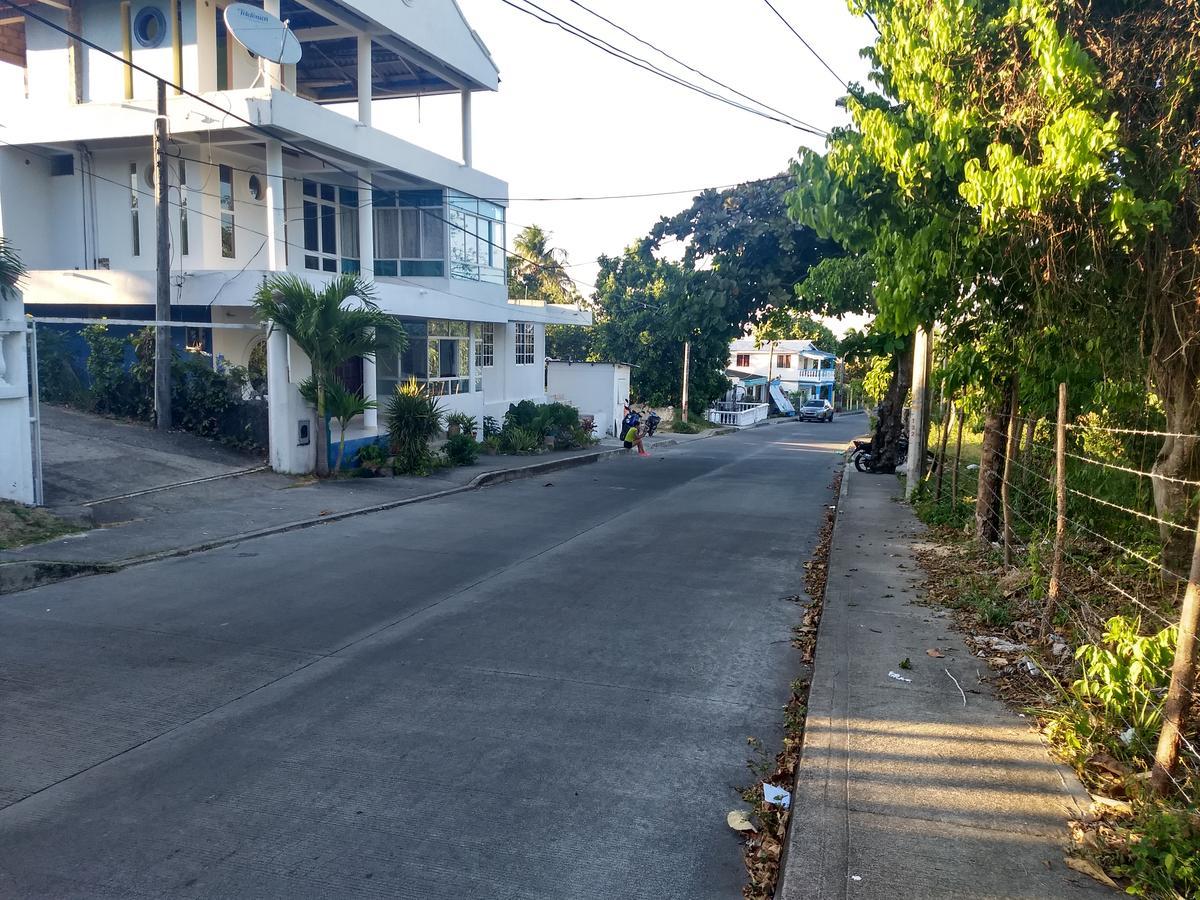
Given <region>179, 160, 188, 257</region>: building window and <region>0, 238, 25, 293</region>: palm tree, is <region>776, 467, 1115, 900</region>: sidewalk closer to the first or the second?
<region>0, 238, 25, 293</region>: palm tree

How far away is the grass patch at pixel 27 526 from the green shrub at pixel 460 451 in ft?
32.8

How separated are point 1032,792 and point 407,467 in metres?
15.8

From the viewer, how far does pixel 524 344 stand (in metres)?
30.5

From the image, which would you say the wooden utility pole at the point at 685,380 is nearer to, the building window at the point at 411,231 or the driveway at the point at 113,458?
the building window at the point at 411,231

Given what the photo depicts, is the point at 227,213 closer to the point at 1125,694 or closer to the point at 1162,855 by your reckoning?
the point at 1125,694

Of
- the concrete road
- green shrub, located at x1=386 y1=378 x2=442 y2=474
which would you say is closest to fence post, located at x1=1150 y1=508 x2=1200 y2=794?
the concrete road

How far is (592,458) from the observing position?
2639 centimetres

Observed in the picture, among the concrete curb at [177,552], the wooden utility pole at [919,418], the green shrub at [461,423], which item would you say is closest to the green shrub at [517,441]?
the green shrub at [461,423]

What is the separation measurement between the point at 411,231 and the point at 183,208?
5915 millimetres

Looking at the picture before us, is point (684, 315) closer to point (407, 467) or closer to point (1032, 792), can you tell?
point (407, 467)

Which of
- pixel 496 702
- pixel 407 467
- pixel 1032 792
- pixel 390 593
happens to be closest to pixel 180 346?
pixel 407 467

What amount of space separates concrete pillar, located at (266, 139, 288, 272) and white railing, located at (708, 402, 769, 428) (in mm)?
36506

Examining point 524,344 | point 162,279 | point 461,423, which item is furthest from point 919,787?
point 524,344

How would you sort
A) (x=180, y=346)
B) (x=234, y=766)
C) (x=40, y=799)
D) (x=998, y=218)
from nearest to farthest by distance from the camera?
(x=40, y=799) → (x=234, y=766) → (x=998, y=218) → (x=180, y=346)
